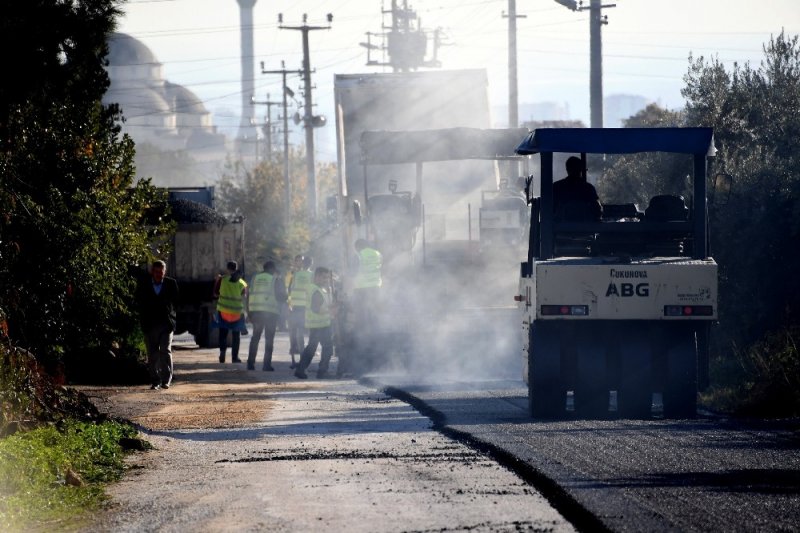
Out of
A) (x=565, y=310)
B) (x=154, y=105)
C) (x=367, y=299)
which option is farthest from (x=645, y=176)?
(x=154, y=105)

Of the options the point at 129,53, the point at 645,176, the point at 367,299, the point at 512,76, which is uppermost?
the point at 129,53

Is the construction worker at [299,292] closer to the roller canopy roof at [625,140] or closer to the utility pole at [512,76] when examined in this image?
the roller canopy roof at [625,140]

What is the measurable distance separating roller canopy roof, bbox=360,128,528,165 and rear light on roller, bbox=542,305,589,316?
9.18 metres

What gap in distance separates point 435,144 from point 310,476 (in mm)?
12644

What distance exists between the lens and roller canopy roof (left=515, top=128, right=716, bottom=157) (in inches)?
503

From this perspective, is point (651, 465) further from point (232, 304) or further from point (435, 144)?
point (232, 304)

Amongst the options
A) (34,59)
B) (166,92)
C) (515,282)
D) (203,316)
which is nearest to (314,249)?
(203,316)

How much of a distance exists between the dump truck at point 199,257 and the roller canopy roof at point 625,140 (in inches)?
552

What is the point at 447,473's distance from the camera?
9094 mm

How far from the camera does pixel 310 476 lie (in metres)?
9.17

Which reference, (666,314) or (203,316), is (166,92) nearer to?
(203,316)

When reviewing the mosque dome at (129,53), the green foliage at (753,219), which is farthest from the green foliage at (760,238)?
the mosque dome at (129,53)

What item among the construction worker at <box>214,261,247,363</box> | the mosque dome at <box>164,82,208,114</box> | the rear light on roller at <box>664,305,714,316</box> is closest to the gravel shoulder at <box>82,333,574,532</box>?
the rear light on roller at <box>664,305,714,316</box>

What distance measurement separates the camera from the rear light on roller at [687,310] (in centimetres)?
1232
